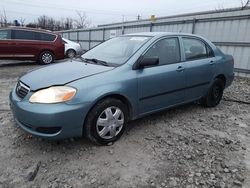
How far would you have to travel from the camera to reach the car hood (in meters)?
2.84

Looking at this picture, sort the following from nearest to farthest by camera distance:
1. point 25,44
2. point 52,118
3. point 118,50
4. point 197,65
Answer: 1. point 52,118
2. point 118,50
3. point 197,65
4. point 25,44

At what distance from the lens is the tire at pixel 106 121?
287cm

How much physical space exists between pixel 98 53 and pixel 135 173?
6.83 ft

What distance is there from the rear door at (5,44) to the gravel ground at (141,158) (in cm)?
671

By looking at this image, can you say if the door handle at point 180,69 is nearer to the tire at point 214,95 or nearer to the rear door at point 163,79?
the rear door at point 163,79

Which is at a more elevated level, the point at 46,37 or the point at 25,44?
the point at 46,37

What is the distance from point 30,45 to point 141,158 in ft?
29.4

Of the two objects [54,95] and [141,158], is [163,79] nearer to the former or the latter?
[141,158]

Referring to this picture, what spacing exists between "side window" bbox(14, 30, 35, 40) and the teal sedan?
731 cm

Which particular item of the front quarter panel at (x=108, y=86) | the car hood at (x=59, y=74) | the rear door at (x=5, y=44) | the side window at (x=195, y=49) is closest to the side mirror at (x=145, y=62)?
the front quarter panel at (x=108, y=86)

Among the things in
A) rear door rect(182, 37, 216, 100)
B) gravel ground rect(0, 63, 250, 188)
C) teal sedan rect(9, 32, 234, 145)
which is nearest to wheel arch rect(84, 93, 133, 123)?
teal sedan rect(9, 32, 234, 145)

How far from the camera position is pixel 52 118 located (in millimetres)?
2574

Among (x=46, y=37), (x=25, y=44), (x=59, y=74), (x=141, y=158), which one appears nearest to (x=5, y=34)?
(x=25, y=44)

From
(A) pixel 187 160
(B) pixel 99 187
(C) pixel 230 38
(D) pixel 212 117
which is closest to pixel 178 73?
(D) pixel 212 117
